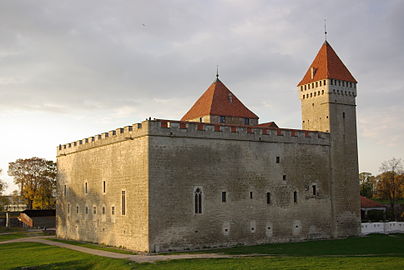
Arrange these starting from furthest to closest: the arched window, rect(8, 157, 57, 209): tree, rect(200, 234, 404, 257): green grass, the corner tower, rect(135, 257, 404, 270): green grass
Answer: rect(8, 157, 57, 209): tree, the corner tower, the arched window, rect(200, 234, 404, 257): green grass, rect(135, 257, 404, 270): green grass

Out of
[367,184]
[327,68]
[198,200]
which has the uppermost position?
[327,68]

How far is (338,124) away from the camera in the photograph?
130 ft

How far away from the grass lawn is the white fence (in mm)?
3865

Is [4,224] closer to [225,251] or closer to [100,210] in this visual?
[100,210]

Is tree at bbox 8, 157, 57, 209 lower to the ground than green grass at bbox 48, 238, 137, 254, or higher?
higher

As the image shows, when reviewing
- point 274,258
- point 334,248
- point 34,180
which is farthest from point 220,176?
point 34,180

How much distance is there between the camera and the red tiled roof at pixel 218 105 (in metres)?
39.7

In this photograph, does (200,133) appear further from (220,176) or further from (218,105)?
(218,105)

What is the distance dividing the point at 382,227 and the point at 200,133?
66.9 ft

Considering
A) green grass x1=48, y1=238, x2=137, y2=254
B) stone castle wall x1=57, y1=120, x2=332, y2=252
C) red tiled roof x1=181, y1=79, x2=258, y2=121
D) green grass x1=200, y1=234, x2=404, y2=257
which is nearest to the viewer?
green grass x1=200, y1=234, x2=404, y2=257

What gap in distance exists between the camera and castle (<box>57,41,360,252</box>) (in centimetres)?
3048

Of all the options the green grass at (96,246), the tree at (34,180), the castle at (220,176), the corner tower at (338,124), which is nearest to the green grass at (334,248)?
the castle at (220,176)

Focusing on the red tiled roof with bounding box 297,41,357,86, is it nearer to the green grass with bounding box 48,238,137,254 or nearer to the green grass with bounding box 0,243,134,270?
the green grass with bounding box 48,238,137,254

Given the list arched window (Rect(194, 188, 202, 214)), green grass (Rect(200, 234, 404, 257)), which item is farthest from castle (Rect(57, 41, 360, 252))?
green grass (Rect(200, 234, 404, 257))
